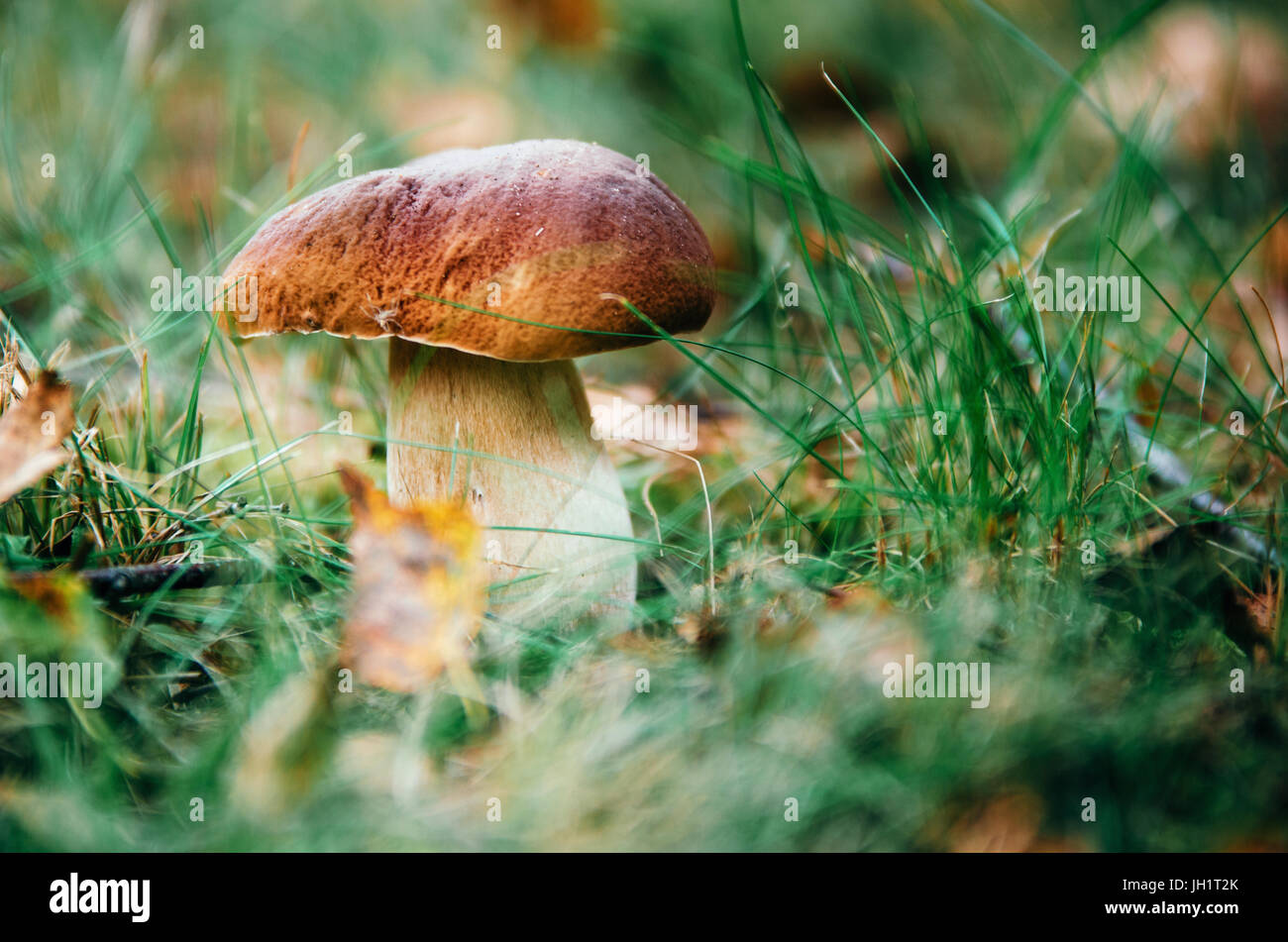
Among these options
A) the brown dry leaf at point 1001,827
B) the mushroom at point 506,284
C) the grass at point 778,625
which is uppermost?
the mushroom at point 506,284

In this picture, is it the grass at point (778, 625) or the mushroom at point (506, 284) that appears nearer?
the grass at point (778, 625)

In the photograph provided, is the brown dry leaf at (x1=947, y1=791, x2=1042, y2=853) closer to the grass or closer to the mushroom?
the grass

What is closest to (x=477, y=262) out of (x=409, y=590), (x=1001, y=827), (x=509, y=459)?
(x=509, y=459)

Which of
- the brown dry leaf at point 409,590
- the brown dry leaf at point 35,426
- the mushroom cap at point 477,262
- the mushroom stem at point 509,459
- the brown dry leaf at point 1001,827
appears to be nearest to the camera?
the brown dry leaf at point 1001,827

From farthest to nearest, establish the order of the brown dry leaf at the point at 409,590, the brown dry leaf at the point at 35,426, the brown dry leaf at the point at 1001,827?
the brown dry leaf at the point at 35,426 < the brown dry leaf at the point at 409,590 < the brown dry leaf at the point at 1001,827

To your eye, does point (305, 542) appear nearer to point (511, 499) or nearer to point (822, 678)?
point (511, 499)

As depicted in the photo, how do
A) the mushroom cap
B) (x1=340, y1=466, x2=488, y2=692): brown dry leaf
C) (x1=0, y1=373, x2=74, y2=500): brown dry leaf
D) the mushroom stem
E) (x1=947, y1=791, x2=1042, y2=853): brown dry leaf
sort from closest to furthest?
(x1=947, y1=791, x2=1042, y2=853): brown dry leaf, (x1=340, y1=466, x2=488, y2=692): brown dry leaf, (x1=0, y1=373, x2=74, y2=500): brown dry leaf, the mushroom cap, the mushroom stem

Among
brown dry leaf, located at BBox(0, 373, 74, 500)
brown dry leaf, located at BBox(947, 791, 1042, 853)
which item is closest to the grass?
brown dry leaf, located at BBox(947, 791, 1042, 853)

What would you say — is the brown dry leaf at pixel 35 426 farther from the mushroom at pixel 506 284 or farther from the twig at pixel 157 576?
the mushroom at pixel 506 284

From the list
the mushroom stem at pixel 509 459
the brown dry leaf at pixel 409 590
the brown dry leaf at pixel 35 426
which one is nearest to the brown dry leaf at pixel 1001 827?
the brown dry leaf at pixel 409 590
